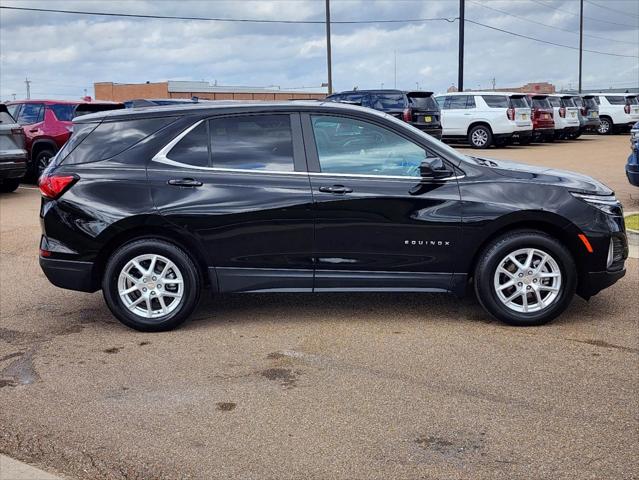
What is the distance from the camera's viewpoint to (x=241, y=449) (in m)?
3.94

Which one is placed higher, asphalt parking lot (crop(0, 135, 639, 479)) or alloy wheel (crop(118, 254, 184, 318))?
alloy wheel (crop(118, 254, 184, 318))

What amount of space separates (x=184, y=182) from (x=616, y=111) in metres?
33.4

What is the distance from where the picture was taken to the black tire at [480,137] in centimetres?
2648

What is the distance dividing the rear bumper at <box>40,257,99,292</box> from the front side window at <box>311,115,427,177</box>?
198 centimetres

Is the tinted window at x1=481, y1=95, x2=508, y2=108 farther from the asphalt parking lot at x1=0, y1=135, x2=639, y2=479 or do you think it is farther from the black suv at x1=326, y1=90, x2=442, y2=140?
the asphalt parking lot at x1=0, y1=135, x2=639, y2=479

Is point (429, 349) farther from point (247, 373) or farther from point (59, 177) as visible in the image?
point (59, 177)

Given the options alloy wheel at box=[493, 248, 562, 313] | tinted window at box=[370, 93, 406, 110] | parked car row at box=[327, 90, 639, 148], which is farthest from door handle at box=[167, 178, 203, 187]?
tinted window at box=[370, 93, 406, 110]

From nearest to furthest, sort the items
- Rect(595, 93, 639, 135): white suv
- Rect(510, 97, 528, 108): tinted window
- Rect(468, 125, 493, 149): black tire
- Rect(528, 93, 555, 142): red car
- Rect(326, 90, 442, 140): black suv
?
Rect(326, 90, 442, 140): black suv, Rect(468, 125, 493, 149): black tire, Rect(510, 97, 528, 108): tinted window, Rect(528, 93, 555, 142): red car, Rect(595, 93, 639, 135): white suv

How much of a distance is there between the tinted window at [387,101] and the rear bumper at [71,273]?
1871 cm

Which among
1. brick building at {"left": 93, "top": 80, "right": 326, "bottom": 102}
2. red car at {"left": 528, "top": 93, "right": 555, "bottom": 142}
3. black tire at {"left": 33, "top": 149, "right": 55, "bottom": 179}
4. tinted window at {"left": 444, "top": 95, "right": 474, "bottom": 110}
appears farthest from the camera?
brick building at {"left": 93, "top": 80, "right": 326, "bottom": 102}

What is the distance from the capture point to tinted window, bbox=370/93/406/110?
942 inches

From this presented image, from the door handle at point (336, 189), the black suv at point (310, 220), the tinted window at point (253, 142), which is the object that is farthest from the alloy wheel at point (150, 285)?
the door handle at point (336, 189)

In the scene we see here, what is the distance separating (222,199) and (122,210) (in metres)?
0.76

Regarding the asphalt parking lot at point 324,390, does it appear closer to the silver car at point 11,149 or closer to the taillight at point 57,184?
the taillight at point 57,184
